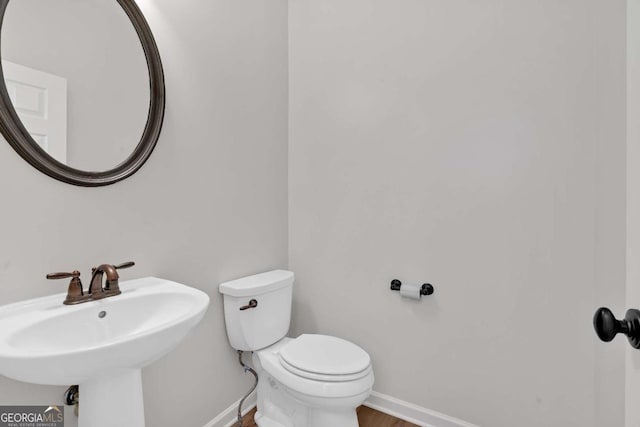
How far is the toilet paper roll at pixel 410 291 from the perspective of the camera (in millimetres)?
1574

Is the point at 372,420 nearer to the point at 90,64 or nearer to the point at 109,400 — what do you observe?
the point at 109,400

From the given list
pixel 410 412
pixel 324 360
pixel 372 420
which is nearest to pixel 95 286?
pixel 324 360

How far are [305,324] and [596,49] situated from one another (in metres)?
1.90

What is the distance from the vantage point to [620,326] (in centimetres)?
52

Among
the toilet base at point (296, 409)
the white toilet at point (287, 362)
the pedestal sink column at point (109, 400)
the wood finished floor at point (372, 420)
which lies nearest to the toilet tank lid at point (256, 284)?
the white toilet at point (287, 362)

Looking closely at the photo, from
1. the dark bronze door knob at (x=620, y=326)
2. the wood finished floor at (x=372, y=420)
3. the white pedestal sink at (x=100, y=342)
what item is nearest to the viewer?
the dark bronze door knob at (x=620, y=326)

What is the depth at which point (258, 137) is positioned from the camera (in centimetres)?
176

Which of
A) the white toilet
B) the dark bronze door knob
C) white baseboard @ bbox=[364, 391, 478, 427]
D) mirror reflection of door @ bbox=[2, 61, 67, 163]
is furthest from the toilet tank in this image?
the dark bronze door knob

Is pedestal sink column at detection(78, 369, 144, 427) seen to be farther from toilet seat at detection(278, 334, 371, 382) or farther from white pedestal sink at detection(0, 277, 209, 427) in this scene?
toilet seat at detection(278, 334, 371, 382)

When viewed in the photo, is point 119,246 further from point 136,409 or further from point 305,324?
point 305,324

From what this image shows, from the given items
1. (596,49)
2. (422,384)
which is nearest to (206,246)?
(422,384)

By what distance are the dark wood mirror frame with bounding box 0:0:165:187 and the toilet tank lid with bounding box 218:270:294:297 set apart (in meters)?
0.66

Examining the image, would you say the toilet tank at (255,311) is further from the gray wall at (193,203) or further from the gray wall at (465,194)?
the gray wall at (465,194)

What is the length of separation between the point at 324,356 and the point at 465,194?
1.00 metres
